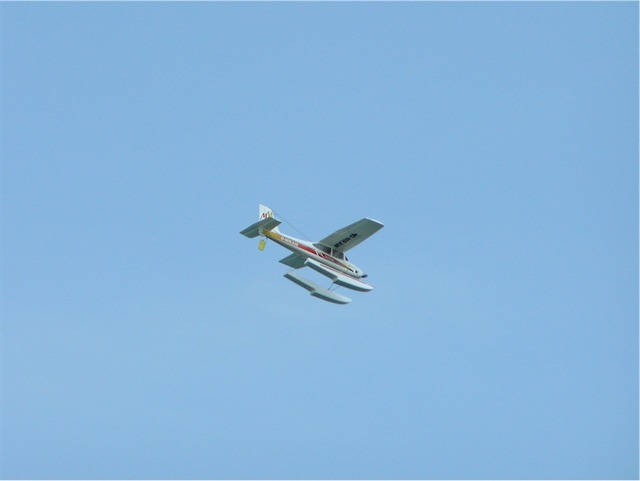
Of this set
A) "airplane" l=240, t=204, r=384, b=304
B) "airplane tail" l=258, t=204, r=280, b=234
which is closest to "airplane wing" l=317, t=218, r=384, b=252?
"airplane" l=240, t=204, r=384, b=304

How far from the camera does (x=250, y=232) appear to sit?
56156 mm

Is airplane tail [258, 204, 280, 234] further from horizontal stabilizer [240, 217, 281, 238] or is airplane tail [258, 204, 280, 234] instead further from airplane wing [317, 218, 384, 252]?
airplane wing [317, 218, 384, 252]

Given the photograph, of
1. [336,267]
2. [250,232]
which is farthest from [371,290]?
[250,232]

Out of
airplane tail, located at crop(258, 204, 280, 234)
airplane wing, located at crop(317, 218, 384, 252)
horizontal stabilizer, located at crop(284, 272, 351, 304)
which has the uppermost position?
airplane tail, located at crop(258, 204, 280, 234)

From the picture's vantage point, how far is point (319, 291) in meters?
58.0

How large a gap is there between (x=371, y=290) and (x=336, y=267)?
5.88 ft

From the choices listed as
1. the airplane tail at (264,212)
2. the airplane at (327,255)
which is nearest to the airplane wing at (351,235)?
the airplane at (327,255)

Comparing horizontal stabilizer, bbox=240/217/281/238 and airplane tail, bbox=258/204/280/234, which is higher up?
airplane tail, bbox=258/204/280/234

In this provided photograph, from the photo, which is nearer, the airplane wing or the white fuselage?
the airplane wing

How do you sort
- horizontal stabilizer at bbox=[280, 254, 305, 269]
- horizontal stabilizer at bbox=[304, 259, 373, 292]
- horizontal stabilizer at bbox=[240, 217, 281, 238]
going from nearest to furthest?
horizontal stabilizer at bbox=[240, 217, 281, 238] → horizontal stabilizer at bbox=[304, 259, 373, 292] → horizontal stabilizer at bbox=[280, 254, 305, 269]

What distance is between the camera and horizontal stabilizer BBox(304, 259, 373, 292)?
57.0 m

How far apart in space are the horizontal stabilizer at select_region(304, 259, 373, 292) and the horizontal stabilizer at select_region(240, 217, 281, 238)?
2136mm

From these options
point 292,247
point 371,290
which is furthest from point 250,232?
point 371,290

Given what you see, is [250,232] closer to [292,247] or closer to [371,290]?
[292,247]
